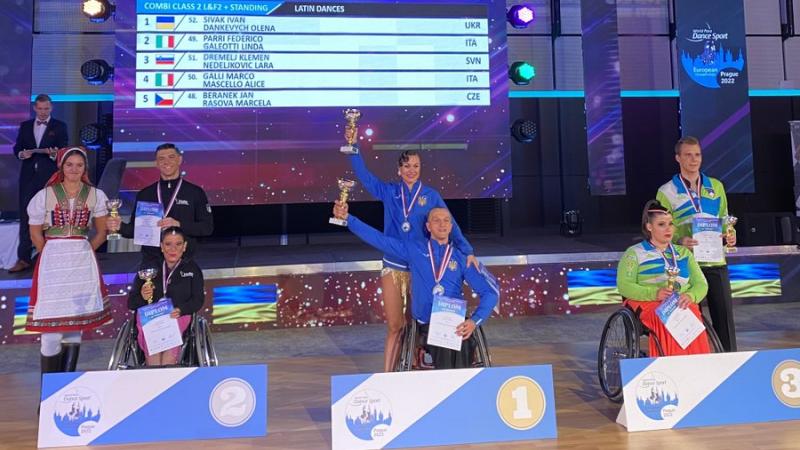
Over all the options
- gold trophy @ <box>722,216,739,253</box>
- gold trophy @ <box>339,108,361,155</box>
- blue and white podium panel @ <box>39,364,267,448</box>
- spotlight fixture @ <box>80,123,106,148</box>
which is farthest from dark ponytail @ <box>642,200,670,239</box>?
spotlight fixture @ <box>80,123,106,148</box>

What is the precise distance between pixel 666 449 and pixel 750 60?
733 centimetres

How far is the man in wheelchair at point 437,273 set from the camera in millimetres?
2211

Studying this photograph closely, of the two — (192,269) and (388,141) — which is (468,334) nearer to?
(192,269)

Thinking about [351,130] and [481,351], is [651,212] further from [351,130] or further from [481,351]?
[351,130]

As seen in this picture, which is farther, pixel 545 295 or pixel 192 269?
pixel 545 295

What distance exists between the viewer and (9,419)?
239cm

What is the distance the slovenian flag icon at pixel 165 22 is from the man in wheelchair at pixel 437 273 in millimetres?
3339

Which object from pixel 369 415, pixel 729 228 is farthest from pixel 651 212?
pixel 369 415

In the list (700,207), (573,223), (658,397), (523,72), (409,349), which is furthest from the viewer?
(573,223)

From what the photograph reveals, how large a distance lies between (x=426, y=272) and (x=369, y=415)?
0.66 meters

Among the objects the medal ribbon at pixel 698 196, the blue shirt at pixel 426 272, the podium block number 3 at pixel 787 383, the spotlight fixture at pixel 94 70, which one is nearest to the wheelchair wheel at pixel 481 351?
the blue shirt at pixel 426 272

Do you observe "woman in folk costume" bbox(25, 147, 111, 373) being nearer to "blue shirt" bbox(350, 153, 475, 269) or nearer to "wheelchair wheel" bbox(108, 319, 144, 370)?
"wheelchair wheel" bbox(108, 319, 144, 370)

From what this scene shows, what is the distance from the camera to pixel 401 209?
2584 mm

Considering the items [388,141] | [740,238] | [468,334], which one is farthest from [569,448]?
Answer: [740,238]
